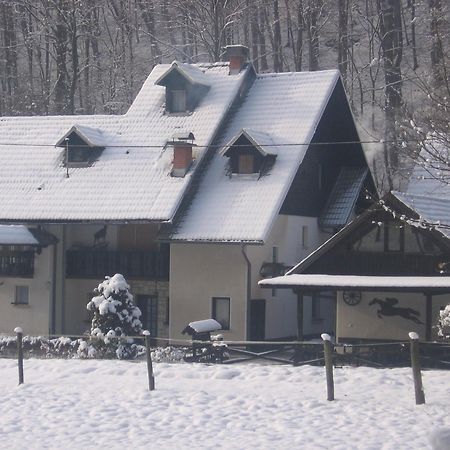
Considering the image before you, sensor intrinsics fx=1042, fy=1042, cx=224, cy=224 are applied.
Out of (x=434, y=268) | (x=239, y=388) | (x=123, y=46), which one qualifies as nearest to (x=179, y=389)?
(x=239, y=388)

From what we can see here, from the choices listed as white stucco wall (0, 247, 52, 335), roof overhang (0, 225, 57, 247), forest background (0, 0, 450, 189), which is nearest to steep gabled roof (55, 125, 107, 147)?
roof overhang (0, 225, 57, 247)

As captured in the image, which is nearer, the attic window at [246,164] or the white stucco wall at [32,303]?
the attic window at [246,164]

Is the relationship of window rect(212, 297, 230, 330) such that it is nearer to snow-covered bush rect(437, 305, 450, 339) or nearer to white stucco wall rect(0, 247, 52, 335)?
white stucco wall rect(0, 247, 52, 335)

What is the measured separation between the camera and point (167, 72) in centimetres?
3634

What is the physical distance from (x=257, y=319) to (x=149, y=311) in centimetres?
381

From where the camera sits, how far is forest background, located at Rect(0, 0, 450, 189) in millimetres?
50438

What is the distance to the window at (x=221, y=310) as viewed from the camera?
1256 inches

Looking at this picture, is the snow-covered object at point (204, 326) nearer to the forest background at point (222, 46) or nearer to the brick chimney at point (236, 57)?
the brick chimney at point (236, 57)

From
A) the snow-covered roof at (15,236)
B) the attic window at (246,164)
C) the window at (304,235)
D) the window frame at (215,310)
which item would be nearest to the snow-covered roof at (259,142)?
the attic window at (246,164)

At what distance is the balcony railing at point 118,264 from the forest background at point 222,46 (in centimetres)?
1363

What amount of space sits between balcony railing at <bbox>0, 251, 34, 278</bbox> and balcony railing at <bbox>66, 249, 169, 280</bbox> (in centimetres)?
123

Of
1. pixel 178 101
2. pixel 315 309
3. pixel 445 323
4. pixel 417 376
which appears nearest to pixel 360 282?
pixel 445 323

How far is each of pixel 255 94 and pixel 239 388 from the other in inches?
776

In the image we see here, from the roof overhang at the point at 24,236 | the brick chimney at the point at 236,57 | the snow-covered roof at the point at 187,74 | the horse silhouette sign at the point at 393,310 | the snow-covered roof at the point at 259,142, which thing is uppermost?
the brick chimney at the point at 236,57
